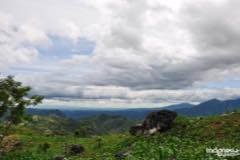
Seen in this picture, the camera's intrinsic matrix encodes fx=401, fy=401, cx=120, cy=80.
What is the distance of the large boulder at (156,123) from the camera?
73.8 m

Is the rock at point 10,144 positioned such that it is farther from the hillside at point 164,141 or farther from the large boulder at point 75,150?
the large boulder at point 75,150

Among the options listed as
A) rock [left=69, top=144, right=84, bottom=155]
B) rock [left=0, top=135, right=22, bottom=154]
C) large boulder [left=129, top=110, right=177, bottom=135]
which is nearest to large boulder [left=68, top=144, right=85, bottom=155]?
rock [left=69, top=144, right=84, bottom=155]

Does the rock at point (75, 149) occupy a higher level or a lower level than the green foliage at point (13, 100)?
lower

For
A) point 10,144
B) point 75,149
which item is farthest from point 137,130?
point 10,144

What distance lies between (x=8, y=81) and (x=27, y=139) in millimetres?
28467

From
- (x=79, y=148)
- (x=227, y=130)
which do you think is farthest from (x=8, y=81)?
(x=227, y=130)

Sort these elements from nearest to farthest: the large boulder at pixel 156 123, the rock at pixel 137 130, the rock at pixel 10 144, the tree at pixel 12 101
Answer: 1. the tree at pixel 12 101
2. the large boulder at pixel 156 123
3. the rock at pixel 137 130
4. the rock at pixel 10 144

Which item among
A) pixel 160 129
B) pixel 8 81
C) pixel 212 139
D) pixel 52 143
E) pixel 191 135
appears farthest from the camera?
pixel 52 143

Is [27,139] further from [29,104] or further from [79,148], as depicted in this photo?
[29,104]

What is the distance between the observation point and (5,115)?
60.4m

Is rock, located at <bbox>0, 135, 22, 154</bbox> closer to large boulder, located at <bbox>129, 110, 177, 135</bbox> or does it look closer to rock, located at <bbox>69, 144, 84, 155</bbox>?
rock, located at <bbox>69, 144, 84, 155</bbox>

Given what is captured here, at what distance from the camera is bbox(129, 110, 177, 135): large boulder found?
7375 cm

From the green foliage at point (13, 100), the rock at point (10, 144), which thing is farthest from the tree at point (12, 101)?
the rock at point (10, 144)

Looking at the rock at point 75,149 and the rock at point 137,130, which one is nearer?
the rock at point 75,149
